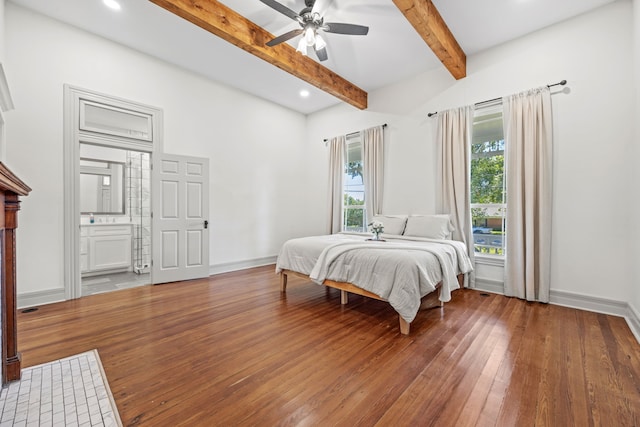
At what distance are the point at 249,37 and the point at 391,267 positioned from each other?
3.23 meters

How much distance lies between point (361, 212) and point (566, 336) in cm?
359

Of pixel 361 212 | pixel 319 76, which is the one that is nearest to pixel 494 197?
pixel 361 212

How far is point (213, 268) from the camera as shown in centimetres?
477

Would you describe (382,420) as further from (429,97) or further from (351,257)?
(429,97)

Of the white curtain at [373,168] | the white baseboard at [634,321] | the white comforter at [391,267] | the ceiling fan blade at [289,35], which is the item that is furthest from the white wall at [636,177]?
the ceiling fan blade at [289,35]

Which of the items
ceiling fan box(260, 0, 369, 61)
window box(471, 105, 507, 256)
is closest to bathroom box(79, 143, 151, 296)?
ceiling fan box(260, 0, 369, 61)

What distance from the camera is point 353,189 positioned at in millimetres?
5605

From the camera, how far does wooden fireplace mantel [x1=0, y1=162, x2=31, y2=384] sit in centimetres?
161

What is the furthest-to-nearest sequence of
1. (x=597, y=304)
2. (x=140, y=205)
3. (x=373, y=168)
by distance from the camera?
(x=140, y=205) → (x=373, y=168) → (x=597, y=304)

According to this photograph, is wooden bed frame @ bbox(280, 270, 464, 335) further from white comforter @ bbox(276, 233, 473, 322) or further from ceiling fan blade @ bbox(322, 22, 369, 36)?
ceiling fan blade @ bbox(322, 22, 369, 36)

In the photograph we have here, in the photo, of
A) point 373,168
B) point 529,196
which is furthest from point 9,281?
point 529,196

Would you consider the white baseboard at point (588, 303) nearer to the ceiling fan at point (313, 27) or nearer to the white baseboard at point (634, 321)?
the white baseboard at point (634, 321)

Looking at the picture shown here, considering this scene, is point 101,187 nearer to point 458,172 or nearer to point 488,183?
point 458,172

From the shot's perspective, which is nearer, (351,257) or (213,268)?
(351,257)
